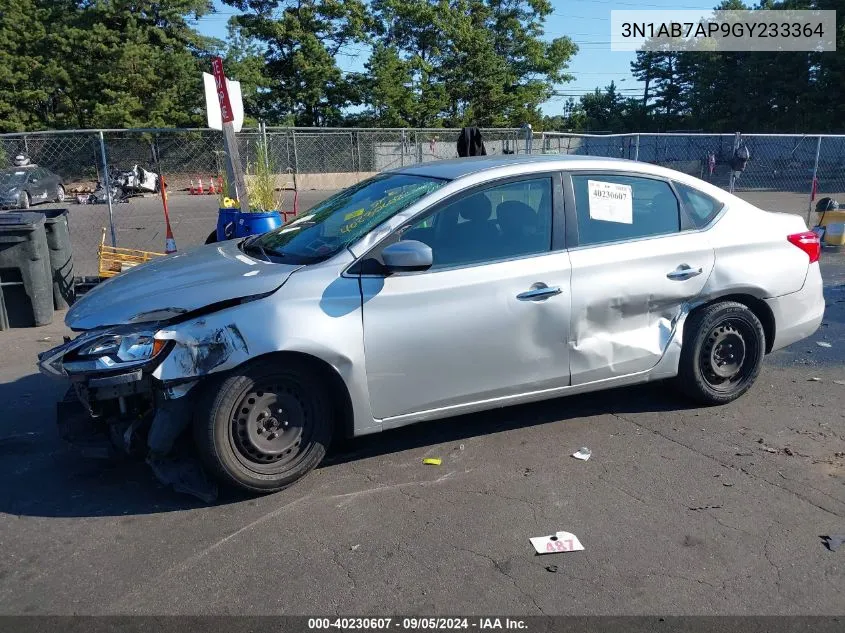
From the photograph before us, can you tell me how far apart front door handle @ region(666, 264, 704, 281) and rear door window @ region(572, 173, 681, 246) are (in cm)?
26

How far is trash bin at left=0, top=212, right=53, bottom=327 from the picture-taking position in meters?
7.39

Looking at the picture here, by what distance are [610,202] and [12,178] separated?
76.5ft

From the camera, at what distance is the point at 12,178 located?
22719mm

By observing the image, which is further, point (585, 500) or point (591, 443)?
point (591, 443)

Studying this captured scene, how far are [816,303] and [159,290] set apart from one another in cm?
459

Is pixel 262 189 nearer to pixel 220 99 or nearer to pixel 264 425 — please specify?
pixel 220 99

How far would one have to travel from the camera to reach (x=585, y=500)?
12.6 feet

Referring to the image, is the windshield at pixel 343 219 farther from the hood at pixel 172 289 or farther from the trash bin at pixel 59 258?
the trash bin at pixel 59 258

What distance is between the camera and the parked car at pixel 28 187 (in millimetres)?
22344

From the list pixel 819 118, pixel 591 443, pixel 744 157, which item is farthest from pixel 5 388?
pixel 819 118

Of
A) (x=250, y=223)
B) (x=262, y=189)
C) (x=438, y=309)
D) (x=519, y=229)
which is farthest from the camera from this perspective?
(x=262, y=189)

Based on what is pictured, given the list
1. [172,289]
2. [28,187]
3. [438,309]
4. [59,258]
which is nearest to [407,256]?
[438,309]

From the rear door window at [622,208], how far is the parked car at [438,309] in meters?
0.01

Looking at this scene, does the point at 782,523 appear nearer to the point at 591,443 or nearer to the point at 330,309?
the point at 591,443
